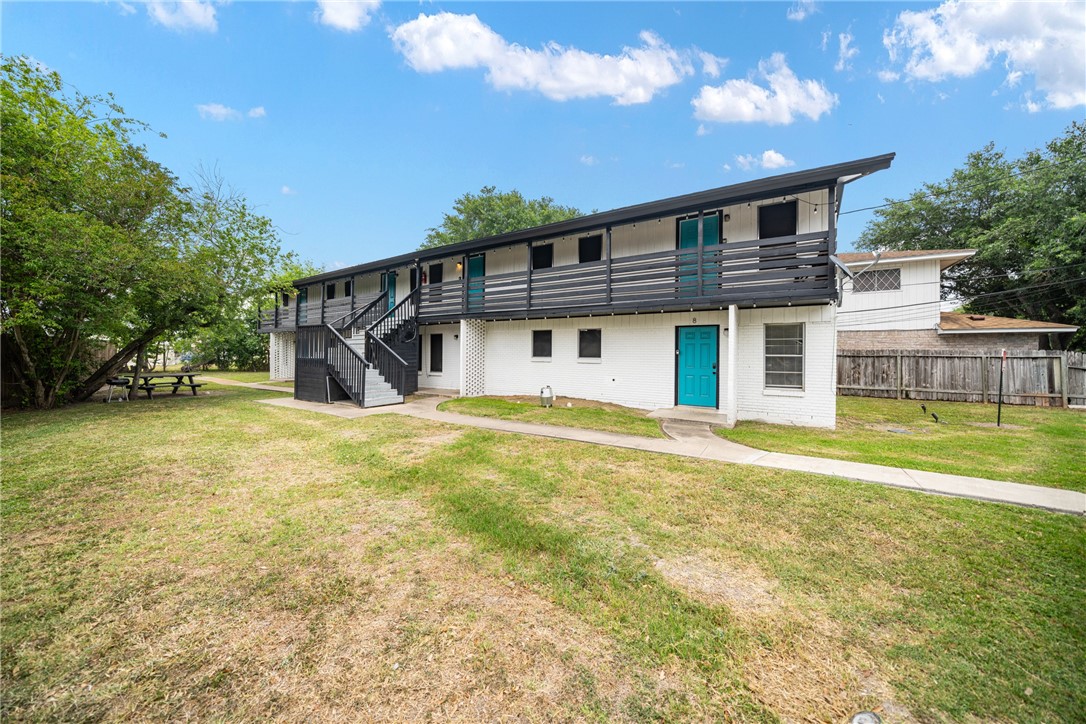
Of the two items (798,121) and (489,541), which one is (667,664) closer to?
(489,541)

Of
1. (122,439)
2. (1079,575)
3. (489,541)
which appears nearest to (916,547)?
(1079,575)

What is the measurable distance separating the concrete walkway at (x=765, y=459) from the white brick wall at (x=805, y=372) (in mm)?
2017

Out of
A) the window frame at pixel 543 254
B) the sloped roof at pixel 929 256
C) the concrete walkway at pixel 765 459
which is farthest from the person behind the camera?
the sloped roof at pixel 929 256

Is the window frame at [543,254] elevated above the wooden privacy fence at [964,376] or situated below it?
above

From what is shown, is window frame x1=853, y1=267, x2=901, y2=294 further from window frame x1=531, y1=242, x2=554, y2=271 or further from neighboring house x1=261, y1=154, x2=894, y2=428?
window frame x1=531, y1=242, x2=554, y2=271

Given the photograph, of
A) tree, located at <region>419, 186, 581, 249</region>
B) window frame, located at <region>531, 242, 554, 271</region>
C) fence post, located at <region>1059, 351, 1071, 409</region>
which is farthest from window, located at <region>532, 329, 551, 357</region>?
tree, located at <region>419, 186, 581, 249</region>

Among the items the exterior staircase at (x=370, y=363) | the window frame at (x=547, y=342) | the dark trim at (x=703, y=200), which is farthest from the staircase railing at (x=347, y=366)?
the window frame at (x=547, y=342)

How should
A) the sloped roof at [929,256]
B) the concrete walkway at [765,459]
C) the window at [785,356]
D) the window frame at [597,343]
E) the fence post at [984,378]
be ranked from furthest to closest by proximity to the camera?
1. the sloped roof at [929,256]
2. the fence post at [984,378]
3. the window frame at [597,343]
4. the window at [785,356]
5. the concrete walkway at [765,459]

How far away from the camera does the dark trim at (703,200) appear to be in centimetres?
805

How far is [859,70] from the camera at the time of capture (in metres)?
17.3

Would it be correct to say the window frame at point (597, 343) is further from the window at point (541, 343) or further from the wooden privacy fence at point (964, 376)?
the wooden privacy fence at point (964, 376)

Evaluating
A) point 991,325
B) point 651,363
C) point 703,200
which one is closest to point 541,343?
point 651,363

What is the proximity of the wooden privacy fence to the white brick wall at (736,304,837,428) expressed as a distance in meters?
7.36

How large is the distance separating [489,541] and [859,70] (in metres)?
25.0
